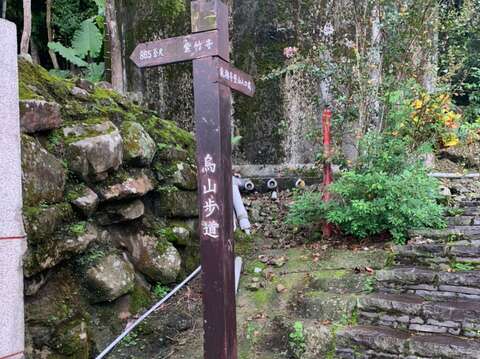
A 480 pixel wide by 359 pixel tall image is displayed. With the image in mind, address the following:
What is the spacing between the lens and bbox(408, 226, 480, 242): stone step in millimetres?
5121

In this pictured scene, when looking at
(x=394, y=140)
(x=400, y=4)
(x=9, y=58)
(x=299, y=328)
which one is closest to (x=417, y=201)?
(x=394, y=140)

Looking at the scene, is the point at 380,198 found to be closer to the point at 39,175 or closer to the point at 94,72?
the point at 39,175

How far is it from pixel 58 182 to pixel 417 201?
13.6 feet

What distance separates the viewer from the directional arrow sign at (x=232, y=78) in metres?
3.35

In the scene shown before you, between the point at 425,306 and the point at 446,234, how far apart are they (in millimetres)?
1460

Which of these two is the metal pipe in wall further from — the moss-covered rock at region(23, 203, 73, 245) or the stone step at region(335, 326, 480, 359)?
the moss-covered rock at region(23, 203, 73, 245)

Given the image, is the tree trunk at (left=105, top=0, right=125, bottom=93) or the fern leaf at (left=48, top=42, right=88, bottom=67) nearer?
the tree trunk at (left=105, top=0, right=125, bottom=93)

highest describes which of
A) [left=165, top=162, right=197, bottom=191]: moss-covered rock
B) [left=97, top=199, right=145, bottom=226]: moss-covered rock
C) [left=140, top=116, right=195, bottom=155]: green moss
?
[left=140, top=116, right=195, bottom=155]: green moss

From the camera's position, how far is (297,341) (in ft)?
13.6

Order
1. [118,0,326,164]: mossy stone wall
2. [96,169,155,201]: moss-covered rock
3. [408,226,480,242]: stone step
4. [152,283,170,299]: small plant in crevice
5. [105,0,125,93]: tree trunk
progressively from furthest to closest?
1. [105,0,125,93]: tree trunk
2. [118,0,326,164]: mossy stone wall
3. [408,226,480,242]: stone step
4. [152,283,170,299]: small plant in crevice
5. [96,169,155,201]: moss-covered rock

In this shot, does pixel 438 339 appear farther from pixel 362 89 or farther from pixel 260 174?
pixel 260 174

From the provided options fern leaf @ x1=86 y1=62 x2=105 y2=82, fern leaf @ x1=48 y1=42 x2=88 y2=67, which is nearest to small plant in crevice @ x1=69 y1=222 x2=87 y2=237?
fern leaf @ x1=86 y1=62 x2=105 y2=82

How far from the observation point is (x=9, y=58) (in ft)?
9.64

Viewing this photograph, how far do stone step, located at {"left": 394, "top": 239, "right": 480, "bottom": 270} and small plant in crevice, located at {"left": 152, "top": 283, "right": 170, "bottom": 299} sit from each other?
2.73 meters
